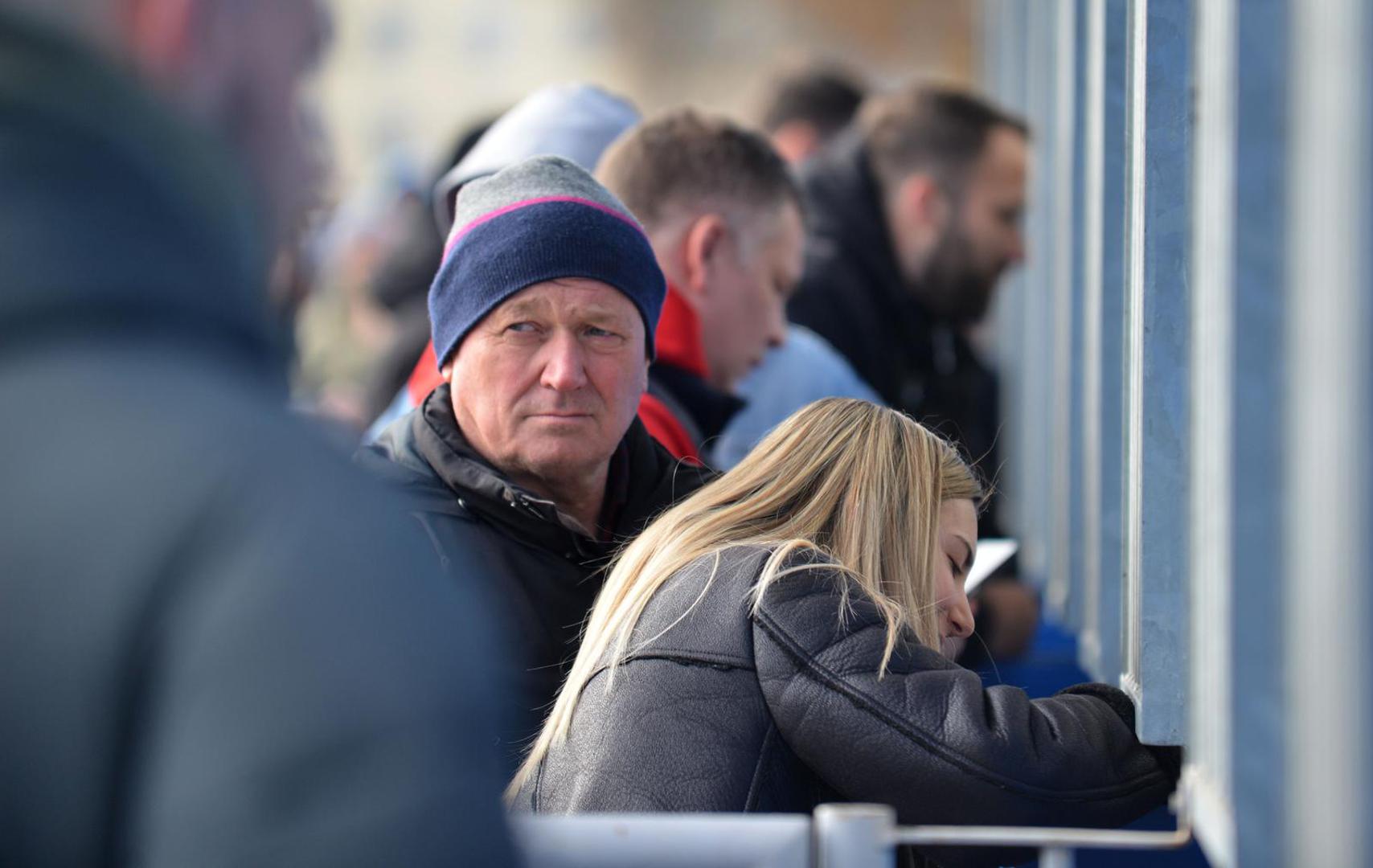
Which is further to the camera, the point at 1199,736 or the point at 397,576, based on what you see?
the point at 1199,736

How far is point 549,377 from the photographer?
2473 millimetres

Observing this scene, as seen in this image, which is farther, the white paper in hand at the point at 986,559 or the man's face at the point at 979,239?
the man's face at the point at 979,239

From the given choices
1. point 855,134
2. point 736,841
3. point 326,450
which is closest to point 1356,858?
point 736,841

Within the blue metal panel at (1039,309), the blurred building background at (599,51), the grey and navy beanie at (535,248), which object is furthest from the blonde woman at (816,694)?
the blurred building background at (599,51)

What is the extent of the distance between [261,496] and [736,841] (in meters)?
0.76

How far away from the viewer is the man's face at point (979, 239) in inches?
178

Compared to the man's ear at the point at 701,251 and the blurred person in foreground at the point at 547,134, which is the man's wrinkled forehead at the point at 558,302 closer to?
the man's ear at the point at 701,251

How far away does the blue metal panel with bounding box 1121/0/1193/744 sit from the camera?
2.15 metres

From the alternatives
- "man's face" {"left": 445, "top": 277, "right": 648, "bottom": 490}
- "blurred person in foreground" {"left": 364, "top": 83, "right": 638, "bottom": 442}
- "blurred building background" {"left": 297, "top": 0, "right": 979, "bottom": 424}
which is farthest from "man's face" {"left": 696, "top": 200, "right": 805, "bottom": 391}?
"blurred building background" {"left": 297, "top": 0, "right": 979, "bottom": 424}

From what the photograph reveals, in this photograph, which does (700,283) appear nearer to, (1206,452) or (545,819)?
(1206,452)

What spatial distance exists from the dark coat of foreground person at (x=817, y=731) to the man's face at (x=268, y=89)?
1018 mm

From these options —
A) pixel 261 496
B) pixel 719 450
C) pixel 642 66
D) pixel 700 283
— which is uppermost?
pixel 261 496

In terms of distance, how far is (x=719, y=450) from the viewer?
11.3ft

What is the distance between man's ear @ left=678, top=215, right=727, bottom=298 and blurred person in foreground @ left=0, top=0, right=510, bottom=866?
2.25 m
